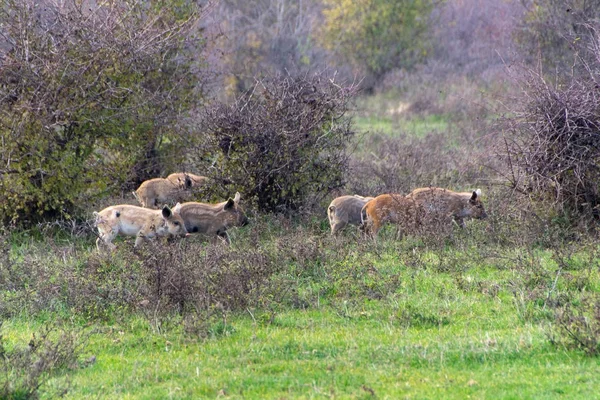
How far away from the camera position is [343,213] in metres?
13.5

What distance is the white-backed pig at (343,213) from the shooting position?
13438mm

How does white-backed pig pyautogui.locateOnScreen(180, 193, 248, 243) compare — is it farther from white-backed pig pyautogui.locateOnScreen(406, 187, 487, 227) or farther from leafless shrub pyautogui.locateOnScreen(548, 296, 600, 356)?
leafless shrub pyautogui.locateOnScreen(548, 296, 600, 356)

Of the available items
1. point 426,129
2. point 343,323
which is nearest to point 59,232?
point 343,323

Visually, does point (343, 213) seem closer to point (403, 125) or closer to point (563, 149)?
point (563, 149)

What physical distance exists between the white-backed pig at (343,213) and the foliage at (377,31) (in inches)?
879

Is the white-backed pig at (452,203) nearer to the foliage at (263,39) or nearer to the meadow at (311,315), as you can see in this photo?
the meadow at (311,315)

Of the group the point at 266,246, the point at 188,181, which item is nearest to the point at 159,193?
the point at 188,181

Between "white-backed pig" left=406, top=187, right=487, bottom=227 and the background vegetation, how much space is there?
1.24ft

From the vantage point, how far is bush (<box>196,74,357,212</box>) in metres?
14.1

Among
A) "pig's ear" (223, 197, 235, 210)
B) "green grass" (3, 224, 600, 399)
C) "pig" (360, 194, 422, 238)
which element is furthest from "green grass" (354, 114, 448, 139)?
A: "green grass" (3, 224, 600, 399)

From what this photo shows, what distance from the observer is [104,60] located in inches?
550

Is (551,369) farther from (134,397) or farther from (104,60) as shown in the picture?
(104,60)

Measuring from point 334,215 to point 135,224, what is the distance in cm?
290

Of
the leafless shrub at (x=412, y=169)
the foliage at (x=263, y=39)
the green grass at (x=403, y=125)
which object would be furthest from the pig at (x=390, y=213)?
the foliage at (x=263, y=39)
